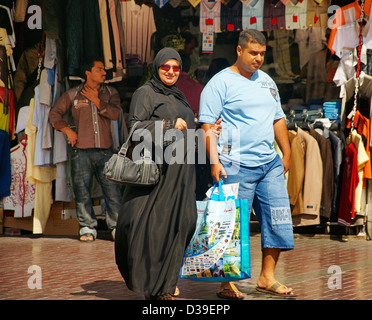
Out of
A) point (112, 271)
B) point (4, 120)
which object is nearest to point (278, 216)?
point (112, 271)

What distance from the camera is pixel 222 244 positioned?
5332 mm

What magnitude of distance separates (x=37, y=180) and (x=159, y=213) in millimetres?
4700

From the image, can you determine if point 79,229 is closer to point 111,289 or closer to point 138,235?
point 111,289

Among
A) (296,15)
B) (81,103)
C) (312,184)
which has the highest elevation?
(296,15)

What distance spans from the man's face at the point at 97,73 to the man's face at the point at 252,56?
4.17 meters

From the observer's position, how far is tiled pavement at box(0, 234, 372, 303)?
19.2 feet

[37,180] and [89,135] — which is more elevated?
[89,135]

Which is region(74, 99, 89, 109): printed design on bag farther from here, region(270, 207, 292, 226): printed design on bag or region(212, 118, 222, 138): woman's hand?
region(270, 207, 292, 226): printed design on bag

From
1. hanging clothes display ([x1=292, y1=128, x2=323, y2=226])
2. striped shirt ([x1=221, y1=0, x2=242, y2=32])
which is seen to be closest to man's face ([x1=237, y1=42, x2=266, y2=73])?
hanging clothes display ([x1=292, y1=128, x2=323, y2=226])

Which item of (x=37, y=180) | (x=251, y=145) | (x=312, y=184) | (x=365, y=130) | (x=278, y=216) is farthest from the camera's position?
(x=37, y=180)

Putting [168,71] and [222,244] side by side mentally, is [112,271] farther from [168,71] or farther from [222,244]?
[168,71]

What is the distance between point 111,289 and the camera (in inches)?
240

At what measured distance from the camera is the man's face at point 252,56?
223 inches

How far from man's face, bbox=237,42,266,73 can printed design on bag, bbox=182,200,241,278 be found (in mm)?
1155
